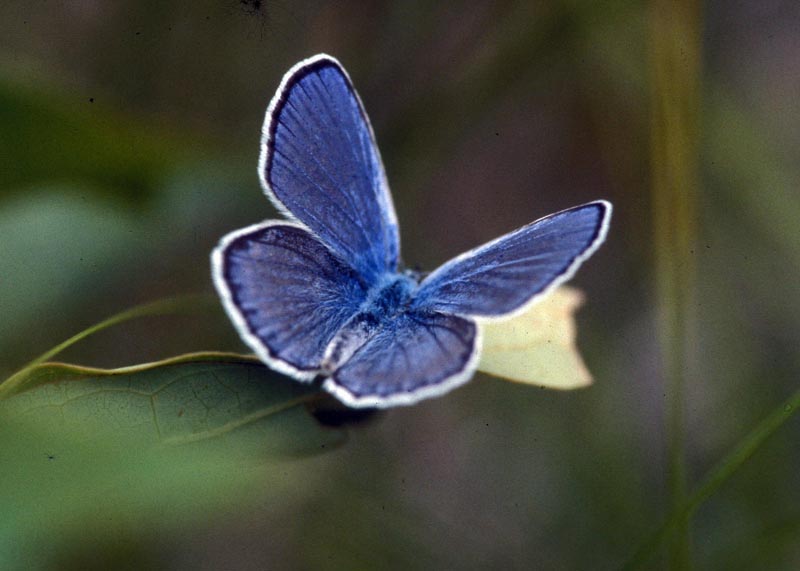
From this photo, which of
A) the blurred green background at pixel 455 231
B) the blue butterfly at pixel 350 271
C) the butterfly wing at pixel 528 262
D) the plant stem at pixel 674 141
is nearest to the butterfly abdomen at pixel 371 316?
the blue butterfly at pixel 350 271

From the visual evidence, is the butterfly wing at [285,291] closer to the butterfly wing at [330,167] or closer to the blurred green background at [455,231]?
the butterfly wing at [330,167]

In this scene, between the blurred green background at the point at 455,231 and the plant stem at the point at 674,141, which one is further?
the plant stem at the point at 674,141

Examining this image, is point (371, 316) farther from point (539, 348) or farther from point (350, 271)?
point (539, 348)

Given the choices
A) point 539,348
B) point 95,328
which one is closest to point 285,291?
point 95,328

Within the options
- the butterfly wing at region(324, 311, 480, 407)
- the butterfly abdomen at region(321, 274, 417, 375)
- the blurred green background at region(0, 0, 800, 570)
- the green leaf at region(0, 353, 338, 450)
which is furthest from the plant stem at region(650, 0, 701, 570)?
the green leaf at region(0, 353, 338, 450)

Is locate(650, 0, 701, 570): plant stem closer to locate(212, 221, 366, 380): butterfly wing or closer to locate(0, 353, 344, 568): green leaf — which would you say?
locate(212, 221, 366, 380): butterfly wing
